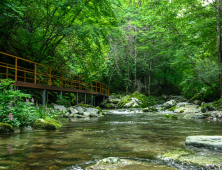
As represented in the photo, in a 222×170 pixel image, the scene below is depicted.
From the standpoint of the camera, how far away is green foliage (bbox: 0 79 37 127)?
4.59 meters

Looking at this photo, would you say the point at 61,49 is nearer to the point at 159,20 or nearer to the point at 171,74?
the point at 159,20

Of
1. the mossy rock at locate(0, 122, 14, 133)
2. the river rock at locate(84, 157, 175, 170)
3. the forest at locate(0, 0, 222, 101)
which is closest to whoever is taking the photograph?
the river rock at locate(84, 157, 175, 170)

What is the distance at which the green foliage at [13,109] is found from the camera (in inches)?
181

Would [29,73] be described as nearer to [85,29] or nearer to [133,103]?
[85,29]

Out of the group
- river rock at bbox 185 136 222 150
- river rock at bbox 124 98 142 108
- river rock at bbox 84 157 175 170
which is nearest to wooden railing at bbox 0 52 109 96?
river rock at bbox 124 98 142 108

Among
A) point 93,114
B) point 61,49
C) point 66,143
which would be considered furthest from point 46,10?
point 66,143

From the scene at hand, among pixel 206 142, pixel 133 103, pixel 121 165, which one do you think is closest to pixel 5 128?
pixel 121 165

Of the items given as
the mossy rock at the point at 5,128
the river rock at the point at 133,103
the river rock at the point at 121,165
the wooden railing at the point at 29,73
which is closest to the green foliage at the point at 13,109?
the mossy rock at the point at 5,128

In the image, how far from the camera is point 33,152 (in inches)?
108

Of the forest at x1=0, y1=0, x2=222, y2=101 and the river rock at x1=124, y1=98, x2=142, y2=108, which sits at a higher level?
the forest at x1=0, y1=0, x2=222, y2=101

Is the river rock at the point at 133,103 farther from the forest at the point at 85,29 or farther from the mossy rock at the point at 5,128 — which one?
the mossy rock at the point at 5,128

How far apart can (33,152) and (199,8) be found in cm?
1250

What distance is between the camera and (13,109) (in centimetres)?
468

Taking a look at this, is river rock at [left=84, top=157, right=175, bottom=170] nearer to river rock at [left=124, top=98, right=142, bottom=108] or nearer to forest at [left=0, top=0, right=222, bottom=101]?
forest at [left=0, top=0, right=222, bottom=101]
